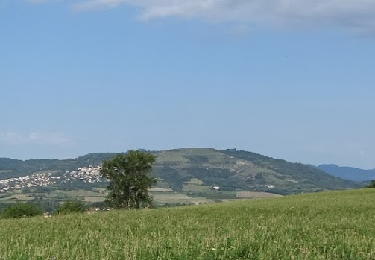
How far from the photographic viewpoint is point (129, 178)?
109 m

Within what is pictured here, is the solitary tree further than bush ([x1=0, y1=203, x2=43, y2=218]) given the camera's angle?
No

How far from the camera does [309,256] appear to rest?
14891 millimetres

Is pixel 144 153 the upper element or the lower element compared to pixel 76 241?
upper

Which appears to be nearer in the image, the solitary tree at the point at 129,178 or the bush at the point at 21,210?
the solitary tree at the point at 129,178

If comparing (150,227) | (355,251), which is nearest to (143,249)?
(355,251)

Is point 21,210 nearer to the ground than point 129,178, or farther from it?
nearer to the ground

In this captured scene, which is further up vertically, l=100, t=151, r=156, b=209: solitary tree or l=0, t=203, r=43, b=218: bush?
l=100, t=151, r=156, b=209: solitary tree

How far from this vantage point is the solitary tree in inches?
4326

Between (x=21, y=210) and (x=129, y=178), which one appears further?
(x=21, y=210)

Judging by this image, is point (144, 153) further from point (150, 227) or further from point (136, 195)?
point (150, 227)

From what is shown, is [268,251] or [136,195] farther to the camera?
[136,195]

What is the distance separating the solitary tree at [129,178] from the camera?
360 feet

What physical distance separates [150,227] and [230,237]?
890 centimetres

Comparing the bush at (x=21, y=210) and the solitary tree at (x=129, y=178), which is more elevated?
the solitary tree at (x=129, y=178)
